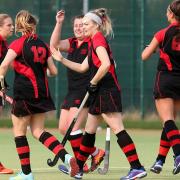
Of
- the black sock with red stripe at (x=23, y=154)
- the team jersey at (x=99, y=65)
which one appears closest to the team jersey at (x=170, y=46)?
the team jersey at (x=99, y=65)

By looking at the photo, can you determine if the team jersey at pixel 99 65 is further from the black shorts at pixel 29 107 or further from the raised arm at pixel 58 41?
the raised arm at pixel 58 41

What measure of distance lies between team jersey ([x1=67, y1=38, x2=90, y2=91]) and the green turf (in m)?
0.97

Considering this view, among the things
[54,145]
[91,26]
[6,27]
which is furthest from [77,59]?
[54,145]

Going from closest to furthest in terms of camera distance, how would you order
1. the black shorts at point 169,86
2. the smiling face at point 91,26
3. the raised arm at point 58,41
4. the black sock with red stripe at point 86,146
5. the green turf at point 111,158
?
1. the smiling face at point 91,26
2. the black shorts at point 169,86
3. the black sock with red stripe at point 86,146
4. the green turf at point 111,158
5. the raised arm at point 58,41

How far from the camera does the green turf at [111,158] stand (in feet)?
29.4

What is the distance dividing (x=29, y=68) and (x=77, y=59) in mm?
1179

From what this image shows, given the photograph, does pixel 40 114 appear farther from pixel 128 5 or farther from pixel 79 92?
pixel 128 5

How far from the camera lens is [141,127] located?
16.3 m

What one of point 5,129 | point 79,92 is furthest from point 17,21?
point 5,129

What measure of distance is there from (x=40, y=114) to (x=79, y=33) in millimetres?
1380

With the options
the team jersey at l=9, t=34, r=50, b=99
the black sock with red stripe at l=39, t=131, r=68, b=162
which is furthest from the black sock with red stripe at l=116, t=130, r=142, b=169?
the team jersey at l=9, t=34, r=50, b=99

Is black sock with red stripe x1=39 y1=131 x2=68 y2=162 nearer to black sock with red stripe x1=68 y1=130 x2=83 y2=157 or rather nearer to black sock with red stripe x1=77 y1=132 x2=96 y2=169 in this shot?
black sock with red stripe x1=77 y1=132 x2=96 y2=169

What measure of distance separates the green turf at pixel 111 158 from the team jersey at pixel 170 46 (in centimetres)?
118

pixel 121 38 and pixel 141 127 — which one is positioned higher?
pixel 121 38
